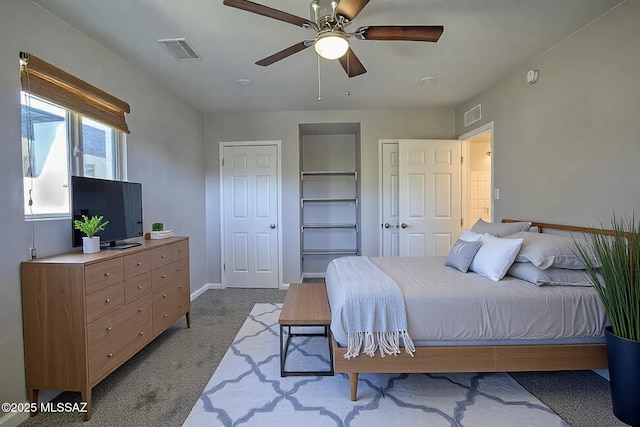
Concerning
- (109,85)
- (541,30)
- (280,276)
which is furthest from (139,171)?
(541,30)

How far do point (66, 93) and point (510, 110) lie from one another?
A: 389cm

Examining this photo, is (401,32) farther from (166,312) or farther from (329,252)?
(329,252)

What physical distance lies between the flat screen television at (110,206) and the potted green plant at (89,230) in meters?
0.05

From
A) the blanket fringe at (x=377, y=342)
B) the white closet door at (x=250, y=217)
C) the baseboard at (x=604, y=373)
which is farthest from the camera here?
the white closet door at (x=250, y=217)

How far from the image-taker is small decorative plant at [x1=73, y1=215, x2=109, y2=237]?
2.00m

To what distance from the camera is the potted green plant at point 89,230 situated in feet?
6.55

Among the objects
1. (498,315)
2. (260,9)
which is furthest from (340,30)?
(498,315)

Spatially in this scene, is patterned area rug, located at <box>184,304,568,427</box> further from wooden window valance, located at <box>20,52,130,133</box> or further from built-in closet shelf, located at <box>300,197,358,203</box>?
built-in closet shelf, located at <box>300,197,358,203</box>

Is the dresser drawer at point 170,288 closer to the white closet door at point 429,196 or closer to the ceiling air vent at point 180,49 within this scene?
the ceiling air vent at point 180,49

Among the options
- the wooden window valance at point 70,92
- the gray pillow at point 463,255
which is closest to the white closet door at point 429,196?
the gray pillow at point 463,255

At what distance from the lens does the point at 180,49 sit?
250cm

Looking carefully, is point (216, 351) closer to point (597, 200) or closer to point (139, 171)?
point (139, 171)

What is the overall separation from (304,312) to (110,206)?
171cm

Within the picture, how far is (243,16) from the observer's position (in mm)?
2070
